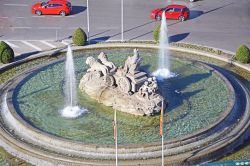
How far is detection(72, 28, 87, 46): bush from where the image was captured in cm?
4506

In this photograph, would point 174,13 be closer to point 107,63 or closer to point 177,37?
point 177,37

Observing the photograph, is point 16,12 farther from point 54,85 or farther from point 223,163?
point 223,163

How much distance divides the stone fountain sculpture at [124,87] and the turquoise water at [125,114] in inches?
21.5

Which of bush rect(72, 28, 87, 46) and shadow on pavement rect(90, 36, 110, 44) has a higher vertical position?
bush rect(72, 28, 87, 46)

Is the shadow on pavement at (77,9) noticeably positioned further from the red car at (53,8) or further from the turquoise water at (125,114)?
the turquoise water at (125,114)

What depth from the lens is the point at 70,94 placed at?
1389 inches

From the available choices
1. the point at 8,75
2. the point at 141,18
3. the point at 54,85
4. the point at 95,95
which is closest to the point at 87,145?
the point at 95,95

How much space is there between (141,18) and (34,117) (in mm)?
23827

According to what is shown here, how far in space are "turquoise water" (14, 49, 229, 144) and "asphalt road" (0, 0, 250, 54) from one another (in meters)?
8.05

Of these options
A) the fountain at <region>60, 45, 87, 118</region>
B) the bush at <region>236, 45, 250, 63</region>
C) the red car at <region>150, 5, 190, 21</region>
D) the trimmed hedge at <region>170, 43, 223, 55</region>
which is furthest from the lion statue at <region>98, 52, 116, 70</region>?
the red car at <region>150, 5, 190, 21</region>

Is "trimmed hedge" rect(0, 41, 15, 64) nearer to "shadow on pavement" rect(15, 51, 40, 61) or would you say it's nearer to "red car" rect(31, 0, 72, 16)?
"shadow on pavement" rect(15, 51, 40, 61)

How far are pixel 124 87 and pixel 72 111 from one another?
3.53 m

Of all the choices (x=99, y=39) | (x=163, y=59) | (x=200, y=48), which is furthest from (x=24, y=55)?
(x=200, y=48)

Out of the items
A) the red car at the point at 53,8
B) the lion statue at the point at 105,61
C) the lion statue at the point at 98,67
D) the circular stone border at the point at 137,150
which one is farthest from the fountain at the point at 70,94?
the red car at the point at 53,8
